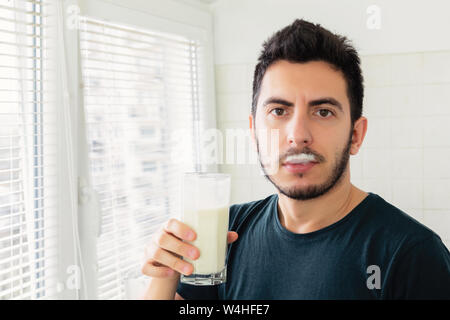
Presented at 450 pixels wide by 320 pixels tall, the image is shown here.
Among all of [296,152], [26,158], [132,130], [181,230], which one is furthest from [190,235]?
[132,130]

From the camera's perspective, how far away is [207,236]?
0.60m

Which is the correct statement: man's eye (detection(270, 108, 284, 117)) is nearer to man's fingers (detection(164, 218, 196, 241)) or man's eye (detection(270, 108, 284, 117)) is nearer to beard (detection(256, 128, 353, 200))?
beard (detection(256, 128, 353, 200))

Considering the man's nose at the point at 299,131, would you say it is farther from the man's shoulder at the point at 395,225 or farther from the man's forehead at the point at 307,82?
the man's shoulder at the point at 395,225

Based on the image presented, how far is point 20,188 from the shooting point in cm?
94

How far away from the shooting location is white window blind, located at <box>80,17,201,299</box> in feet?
3.74

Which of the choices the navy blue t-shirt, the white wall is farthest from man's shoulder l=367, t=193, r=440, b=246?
the white wall

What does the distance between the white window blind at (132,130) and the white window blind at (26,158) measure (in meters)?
0.13

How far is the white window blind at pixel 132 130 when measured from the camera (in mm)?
1140

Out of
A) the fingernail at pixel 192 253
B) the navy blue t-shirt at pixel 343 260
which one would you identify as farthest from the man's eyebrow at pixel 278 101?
the fingernail at pixel 192 253

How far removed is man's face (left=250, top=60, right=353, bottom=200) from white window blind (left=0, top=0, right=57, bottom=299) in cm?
→ 55

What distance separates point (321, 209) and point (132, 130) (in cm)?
69

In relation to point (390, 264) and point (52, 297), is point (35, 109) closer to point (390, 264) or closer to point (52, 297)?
point (52, 297)

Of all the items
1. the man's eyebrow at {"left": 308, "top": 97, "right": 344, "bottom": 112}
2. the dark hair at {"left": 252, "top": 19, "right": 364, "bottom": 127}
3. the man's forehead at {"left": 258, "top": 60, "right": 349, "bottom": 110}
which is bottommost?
the man's eyebrow at {"left": 308, "top": 97, "right": 344, "bottom": 112}
